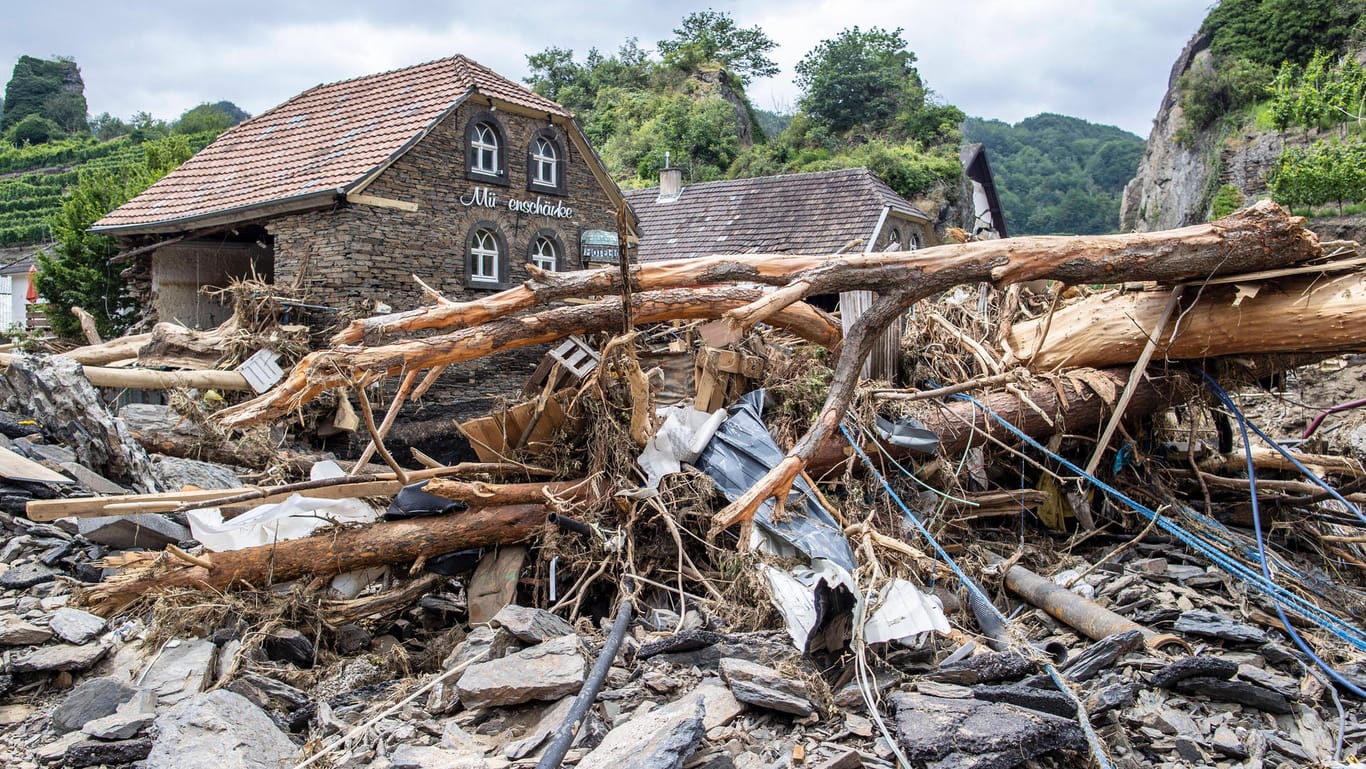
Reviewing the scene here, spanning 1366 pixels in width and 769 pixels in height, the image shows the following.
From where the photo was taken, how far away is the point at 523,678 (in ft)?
13.3

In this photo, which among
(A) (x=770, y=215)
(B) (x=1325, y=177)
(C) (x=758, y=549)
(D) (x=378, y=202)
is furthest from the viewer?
(A) (x=770, y=215)

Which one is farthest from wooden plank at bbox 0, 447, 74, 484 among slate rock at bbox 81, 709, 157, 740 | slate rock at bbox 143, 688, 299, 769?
slate rock at bbox 143, 688, 299, 769

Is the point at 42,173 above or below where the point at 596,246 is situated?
above

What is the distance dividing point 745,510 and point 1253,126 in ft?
103

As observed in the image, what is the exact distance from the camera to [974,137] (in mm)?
81875

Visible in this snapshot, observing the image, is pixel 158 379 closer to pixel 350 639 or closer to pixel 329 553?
pixel 329 553

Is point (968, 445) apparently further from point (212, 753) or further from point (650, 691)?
point (212, 753)

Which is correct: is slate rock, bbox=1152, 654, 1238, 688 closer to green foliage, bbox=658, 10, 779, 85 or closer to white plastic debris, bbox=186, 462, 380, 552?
white plastic debris, bbox=186, 462, 380, 552

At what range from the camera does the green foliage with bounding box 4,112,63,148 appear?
70.7 metres

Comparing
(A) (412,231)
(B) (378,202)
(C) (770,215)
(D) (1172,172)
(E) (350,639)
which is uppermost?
(D) (1172,172)

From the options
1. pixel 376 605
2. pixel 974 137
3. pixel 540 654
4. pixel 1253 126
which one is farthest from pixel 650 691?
pixel 974 137

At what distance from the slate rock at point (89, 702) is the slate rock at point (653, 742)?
97.4 inches

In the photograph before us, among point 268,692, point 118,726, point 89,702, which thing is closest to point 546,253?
point 268,692

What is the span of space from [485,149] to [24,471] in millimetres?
10820
